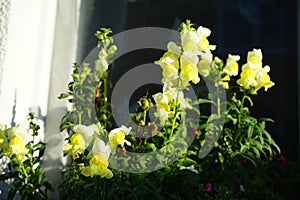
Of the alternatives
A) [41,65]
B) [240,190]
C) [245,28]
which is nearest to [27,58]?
[41,65]

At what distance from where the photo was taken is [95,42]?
6.46 ft

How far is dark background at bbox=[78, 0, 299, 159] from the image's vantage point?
6.69 ft

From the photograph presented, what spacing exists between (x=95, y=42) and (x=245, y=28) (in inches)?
28.1

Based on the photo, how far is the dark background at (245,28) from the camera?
2.04 metres

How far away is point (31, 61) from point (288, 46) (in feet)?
3.77

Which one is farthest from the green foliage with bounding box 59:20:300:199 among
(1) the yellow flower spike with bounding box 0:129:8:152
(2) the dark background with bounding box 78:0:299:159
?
(2) the dark background with bounding box 78:0:299:159

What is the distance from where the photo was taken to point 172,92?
141cm

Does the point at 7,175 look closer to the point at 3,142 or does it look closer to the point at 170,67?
the point at 3,142

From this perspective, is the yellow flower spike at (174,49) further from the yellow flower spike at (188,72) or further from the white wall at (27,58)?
the white wall at (27,58)

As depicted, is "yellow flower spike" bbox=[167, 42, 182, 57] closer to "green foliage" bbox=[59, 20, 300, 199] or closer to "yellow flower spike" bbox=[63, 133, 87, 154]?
"green foliage" bbox=[59, 20, 300, 199]

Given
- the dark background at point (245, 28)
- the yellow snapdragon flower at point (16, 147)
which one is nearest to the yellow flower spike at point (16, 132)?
the yellow snapdragon flower at point (16, 147)

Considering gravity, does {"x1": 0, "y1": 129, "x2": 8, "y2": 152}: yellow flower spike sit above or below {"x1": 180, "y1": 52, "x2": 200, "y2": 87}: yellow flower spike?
below

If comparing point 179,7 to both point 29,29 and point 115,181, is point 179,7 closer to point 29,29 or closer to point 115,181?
point 29,29

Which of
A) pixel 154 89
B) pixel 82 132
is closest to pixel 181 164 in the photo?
pixel 82 132
